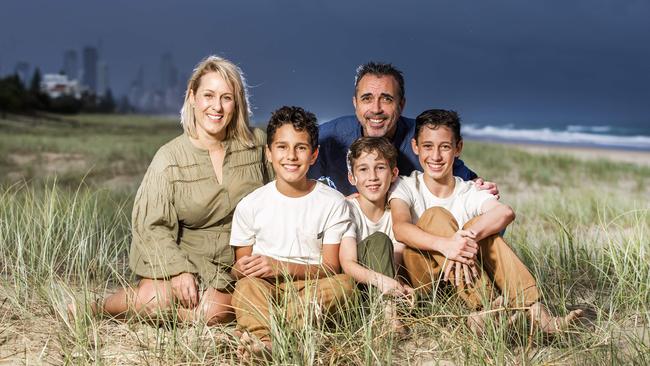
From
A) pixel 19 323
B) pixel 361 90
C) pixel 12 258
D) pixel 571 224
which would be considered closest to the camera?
pixel 19 323

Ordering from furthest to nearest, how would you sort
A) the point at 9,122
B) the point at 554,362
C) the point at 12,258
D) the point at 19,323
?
1. the point at 9,122
2. the point at 12,258
3. the point at 19,323
4. the point at 554,362

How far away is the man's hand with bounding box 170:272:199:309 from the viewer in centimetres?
347

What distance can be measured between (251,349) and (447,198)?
132 cm

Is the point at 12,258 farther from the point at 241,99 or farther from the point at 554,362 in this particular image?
the point at 554,362

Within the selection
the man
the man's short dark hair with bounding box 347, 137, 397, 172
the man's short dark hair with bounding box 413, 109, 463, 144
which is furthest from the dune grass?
the man

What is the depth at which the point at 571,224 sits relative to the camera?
5.92 meters

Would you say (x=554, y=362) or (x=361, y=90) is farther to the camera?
(x=361, y=90)

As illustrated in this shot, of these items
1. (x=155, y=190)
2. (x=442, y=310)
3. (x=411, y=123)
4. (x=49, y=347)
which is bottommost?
(x=49, y=347)

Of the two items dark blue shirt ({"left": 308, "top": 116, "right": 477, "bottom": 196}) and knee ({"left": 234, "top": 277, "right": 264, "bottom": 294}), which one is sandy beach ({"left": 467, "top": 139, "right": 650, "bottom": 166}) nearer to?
dark blue shirt ({"left": 308, "top": 116, "right": 477, "bottom": 196})

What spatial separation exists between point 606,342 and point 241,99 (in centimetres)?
211

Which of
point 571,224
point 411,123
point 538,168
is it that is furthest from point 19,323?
point 538,168

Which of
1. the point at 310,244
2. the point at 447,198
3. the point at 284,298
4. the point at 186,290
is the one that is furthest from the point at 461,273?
the point at 186,290

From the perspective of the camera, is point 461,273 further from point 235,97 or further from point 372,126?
point 235,97

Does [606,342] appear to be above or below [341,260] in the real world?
below
